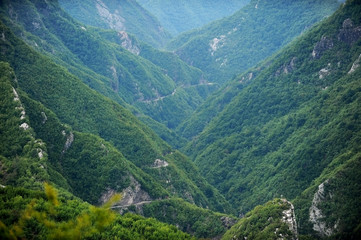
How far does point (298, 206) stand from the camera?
106 metres

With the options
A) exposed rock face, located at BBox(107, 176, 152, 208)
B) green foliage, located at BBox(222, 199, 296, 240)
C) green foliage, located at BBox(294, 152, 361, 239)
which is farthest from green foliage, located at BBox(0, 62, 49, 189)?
green foliage, located at BBox(294, 152, 361, 239)

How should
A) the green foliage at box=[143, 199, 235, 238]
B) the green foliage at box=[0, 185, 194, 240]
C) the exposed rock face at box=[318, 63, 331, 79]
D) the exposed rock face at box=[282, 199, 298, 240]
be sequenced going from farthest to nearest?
the exposed rock face at box=[318, 63, 331, 79] → the green foliage at box=[143, 199, 235, 238] → the exposed rock face at box=[282, 199, 298, 240] → the green foliage at box=[0, 185, 194, 240]

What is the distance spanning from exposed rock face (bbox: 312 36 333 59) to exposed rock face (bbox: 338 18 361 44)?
6274 mm

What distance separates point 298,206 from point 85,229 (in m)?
82.9

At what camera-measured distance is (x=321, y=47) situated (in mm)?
173500

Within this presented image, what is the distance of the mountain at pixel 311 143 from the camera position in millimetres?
94125

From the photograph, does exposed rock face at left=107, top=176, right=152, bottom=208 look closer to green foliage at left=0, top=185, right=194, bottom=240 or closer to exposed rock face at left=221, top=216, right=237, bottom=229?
exposed rock face at left=221, top=216, right=237, bottom=229

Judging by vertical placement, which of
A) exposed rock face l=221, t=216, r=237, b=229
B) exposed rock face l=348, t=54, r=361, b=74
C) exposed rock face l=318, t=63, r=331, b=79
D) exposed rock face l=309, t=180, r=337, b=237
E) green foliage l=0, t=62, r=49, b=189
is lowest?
exposed rock face l=221, t=216, r=237, b=229

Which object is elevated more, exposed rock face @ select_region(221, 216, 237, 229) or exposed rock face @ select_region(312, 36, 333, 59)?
exposed rock face @ select_region(312, 36, 333, 59)

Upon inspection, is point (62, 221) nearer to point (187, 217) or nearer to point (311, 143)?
point (187, 217)

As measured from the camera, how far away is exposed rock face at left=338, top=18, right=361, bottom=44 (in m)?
156

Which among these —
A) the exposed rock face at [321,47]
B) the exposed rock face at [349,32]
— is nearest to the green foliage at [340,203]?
the exposed rock face at [349,32]

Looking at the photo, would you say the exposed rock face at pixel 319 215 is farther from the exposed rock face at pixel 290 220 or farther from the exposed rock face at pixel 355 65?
the exposed rock face at pixel 355 65

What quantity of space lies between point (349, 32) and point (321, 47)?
16127 millimetres
